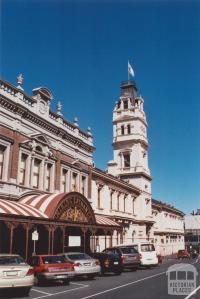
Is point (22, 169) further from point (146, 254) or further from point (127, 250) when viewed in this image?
point (146, 254)

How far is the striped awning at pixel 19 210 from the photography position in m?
20.0

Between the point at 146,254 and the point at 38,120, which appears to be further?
the point at 146,254

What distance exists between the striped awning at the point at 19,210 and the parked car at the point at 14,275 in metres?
5.88

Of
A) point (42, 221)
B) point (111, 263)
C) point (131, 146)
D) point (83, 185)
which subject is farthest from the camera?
point (131, 146)

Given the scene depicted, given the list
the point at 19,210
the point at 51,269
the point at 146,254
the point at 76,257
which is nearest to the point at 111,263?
the point at 76,257

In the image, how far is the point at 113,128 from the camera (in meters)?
61.0

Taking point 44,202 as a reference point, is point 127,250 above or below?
below

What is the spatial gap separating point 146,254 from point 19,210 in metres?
12.5

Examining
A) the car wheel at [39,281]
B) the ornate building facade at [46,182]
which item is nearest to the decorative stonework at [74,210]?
the ornate building facade at [46,182]

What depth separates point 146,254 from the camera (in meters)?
29.3

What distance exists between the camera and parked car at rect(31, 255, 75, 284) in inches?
651

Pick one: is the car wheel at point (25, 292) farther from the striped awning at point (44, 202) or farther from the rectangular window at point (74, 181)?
the rectangular window at point (74, 181)

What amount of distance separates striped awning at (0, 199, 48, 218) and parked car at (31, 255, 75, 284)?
11.8 ft

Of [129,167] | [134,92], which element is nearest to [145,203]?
[129,167]
